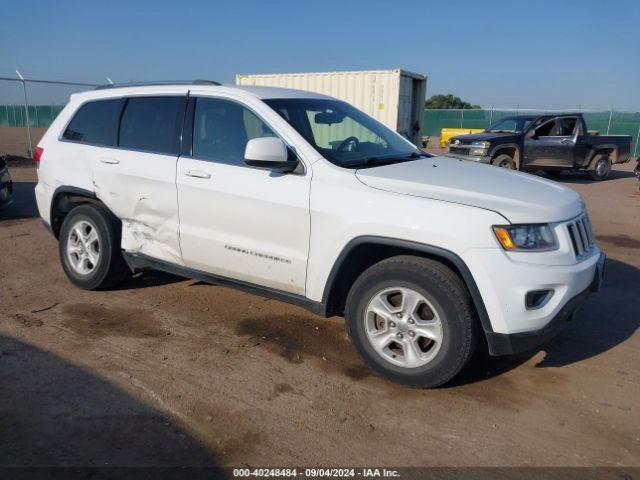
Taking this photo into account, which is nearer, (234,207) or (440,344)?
(440,344)

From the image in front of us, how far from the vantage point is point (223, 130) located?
4.22m

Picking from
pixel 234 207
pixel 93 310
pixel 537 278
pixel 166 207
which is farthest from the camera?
pixel 93 310

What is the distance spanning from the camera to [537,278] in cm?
307

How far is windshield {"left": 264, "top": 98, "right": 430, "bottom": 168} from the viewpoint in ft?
13.0

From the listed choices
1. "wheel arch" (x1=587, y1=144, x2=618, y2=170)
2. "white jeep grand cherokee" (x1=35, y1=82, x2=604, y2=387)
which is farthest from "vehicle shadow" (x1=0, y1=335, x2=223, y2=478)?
"wheel arch" (x1=587, y1=144, x2=618, y2=170)

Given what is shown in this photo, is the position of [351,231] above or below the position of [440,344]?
above

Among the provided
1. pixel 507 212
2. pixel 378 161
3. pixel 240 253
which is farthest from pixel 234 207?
pixel 507 212

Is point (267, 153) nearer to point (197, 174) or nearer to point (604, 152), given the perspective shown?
point (197, 174)

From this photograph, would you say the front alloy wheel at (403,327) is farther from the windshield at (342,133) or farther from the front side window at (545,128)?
the front side window at (545,128)

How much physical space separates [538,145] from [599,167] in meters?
2.36

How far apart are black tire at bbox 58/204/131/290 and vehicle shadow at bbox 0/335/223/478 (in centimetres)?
140

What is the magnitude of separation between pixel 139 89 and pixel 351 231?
8.60 feet

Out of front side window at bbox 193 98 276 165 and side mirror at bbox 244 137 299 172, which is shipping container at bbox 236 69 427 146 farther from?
side mirror at bbox 244 137 299 172

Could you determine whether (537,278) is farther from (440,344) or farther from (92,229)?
(92,229)
